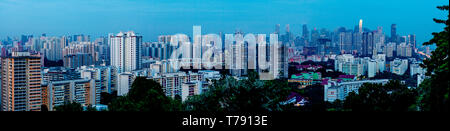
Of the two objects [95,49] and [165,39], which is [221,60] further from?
[95,49]

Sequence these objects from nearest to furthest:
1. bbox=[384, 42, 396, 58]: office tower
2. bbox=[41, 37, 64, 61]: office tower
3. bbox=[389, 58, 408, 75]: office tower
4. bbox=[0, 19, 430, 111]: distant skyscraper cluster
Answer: bbox=[0, 19, 430, 111]: distant skyscraper cluster
bbox=[389, 58, 408, 75]: office tower
bbox=[384, 42, 396, 58]: office tower
bbox=[41, 37, 64, 61]: office tower

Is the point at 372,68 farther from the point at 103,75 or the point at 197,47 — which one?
the point at 103,75

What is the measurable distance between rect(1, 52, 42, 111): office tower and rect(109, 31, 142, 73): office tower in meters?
3.94

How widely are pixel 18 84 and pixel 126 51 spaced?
4.71 metres

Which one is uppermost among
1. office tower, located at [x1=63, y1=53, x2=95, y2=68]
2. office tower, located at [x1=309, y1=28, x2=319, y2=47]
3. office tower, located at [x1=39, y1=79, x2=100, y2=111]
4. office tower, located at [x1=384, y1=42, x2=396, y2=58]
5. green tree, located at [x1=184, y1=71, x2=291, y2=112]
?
office tower, located at [x1=309, y1=28, x2=319, y2=47]

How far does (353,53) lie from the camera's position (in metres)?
11.7

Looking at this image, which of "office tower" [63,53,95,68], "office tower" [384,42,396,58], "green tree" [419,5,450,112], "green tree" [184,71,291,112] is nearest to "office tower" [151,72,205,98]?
"office tower" [63,53,95,68]

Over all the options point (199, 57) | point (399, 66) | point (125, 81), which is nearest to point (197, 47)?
point (199, 57)

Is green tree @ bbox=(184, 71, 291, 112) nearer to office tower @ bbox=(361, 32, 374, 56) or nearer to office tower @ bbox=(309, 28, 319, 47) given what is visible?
office tower @ bbox=(361, 32, 374, 56)

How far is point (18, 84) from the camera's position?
6.46 m

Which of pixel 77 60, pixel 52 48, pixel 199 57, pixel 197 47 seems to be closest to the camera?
pixel 197 47

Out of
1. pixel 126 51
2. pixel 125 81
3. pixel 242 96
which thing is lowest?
pixel 125 81

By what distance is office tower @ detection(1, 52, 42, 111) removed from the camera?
6.46 metres

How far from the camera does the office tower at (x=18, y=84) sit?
6457mm
